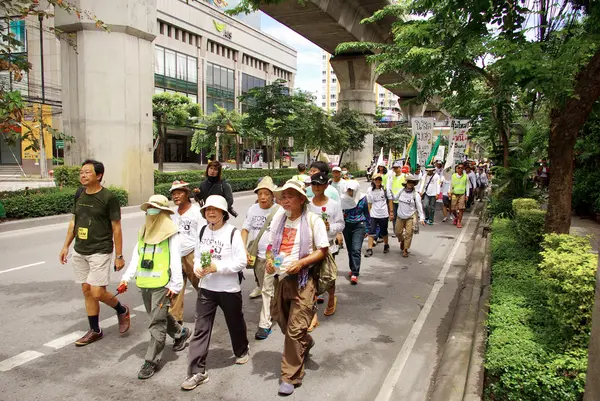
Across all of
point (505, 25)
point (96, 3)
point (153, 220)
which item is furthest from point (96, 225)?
point (96, 3)

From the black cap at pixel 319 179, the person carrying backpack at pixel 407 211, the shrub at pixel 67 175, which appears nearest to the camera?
the black cap at pixel 319 179

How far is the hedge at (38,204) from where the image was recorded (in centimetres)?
1172

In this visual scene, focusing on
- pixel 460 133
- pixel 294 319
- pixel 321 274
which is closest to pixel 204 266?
pixel 294 319

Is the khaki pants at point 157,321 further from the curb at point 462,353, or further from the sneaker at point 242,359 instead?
the curb at point 462,353

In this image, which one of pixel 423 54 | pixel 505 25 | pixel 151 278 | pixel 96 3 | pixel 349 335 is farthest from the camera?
pixel 96 3

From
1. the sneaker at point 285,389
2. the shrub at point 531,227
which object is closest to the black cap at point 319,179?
the sneaker at point 285,389

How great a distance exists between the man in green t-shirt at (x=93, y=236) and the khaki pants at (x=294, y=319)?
5.69ft

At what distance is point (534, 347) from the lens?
3.57 meters

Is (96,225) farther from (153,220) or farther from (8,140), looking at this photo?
(8,140)

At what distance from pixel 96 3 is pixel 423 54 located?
11170mm

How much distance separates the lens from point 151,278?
153 inches

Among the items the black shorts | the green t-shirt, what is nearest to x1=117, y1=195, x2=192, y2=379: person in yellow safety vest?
→ the green t-shirt

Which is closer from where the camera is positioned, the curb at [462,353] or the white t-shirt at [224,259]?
the curb at [462,353]

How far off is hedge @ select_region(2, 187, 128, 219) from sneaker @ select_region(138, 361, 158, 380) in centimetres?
859
